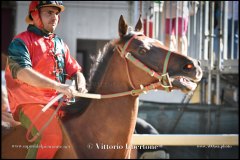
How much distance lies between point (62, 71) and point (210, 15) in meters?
3.21

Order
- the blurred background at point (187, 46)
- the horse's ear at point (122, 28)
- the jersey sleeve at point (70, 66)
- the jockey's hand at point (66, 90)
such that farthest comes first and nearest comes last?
the blurred background at point (187, 46) → the jersey sleeve at point (70, 66) → the horse's ear at point (122, 28) → the jockey's hand at point (66, 90)

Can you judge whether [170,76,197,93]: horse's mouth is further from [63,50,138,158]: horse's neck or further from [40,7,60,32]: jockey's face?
[40,7,60,32]: jockey's face

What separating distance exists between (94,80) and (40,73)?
323 mm

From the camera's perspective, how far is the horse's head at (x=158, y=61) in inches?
115

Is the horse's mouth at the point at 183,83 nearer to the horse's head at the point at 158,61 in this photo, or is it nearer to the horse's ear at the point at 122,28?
the horse's head at the point at 158,61

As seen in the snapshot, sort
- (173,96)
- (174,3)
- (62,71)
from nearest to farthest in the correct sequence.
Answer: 1. (62,71)
2. (174,3)
3. (173,96)

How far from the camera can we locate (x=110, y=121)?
119 inches

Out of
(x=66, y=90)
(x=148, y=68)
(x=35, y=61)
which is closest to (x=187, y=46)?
(x=148, y=68)

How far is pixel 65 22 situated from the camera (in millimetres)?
6004

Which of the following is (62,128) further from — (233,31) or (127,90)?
(233,31)

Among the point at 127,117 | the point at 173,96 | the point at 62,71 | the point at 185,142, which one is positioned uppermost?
the point at 62,71

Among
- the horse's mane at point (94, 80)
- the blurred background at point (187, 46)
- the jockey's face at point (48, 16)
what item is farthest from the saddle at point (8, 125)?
the blurred background at point (187, 46)

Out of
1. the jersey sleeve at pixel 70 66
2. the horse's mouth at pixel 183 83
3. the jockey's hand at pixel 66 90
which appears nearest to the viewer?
the jockey's hand at pixel 66 90

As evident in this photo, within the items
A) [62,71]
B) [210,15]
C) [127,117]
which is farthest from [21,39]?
[210,15]
